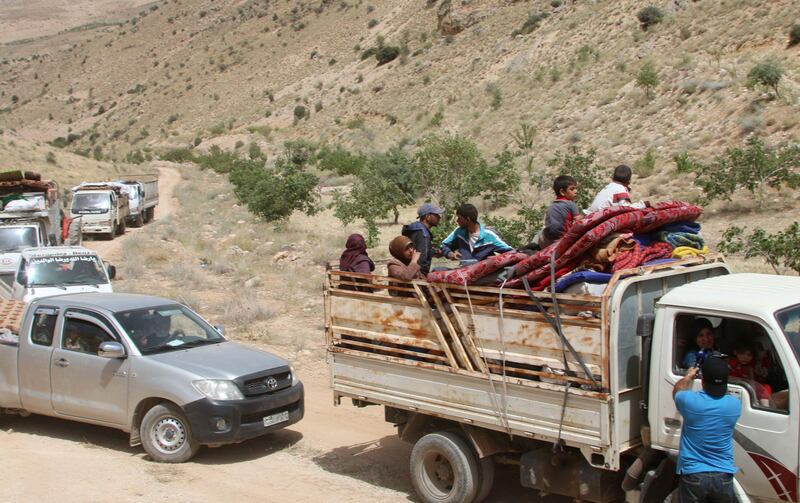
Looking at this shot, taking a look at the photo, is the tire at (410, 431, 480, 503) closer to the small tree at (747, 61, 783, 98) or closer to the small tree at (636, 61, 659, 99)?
the small tree at (747, 61, 783, 98)

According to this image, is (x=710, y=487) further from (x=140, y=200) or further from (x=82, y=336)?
(x=140, y=200)

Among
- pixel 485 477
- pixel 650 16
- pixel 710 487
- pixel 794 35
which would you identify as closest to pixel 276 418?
pixel 485 477

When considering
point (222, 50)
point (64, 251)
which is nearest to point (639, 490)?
point (64, 251)

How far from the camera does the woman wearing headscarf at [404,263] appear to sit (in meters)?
6.96

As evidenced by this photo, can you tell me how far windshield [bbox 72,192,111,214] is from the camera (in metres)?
29.7

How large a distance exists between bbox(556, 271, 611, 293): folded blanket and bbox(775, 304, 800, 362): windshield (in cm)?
118

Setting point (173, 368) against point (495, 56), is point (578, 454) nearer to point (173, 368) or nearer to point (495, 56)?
point (173, 368)

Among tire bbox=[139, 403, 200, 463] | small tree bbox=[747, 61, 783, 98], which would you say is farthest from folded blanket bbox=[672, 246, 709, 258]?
small tree bbox=[747, 61, 783, 98]

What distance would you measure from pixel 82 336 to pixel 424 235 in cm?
403

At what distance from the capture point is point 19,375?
916 cm

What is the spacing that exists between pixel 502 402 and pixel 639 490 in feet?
3.88

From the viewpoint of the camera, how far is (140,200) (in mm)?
34250

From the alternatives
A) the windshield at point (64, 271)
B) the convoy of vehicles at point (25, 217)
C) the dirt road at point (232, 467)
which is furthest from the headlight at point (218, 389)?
the convoy of vehicles at point (25, 217)

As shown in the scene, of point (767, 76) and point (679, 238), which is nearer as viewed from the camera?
point (679, 238)
